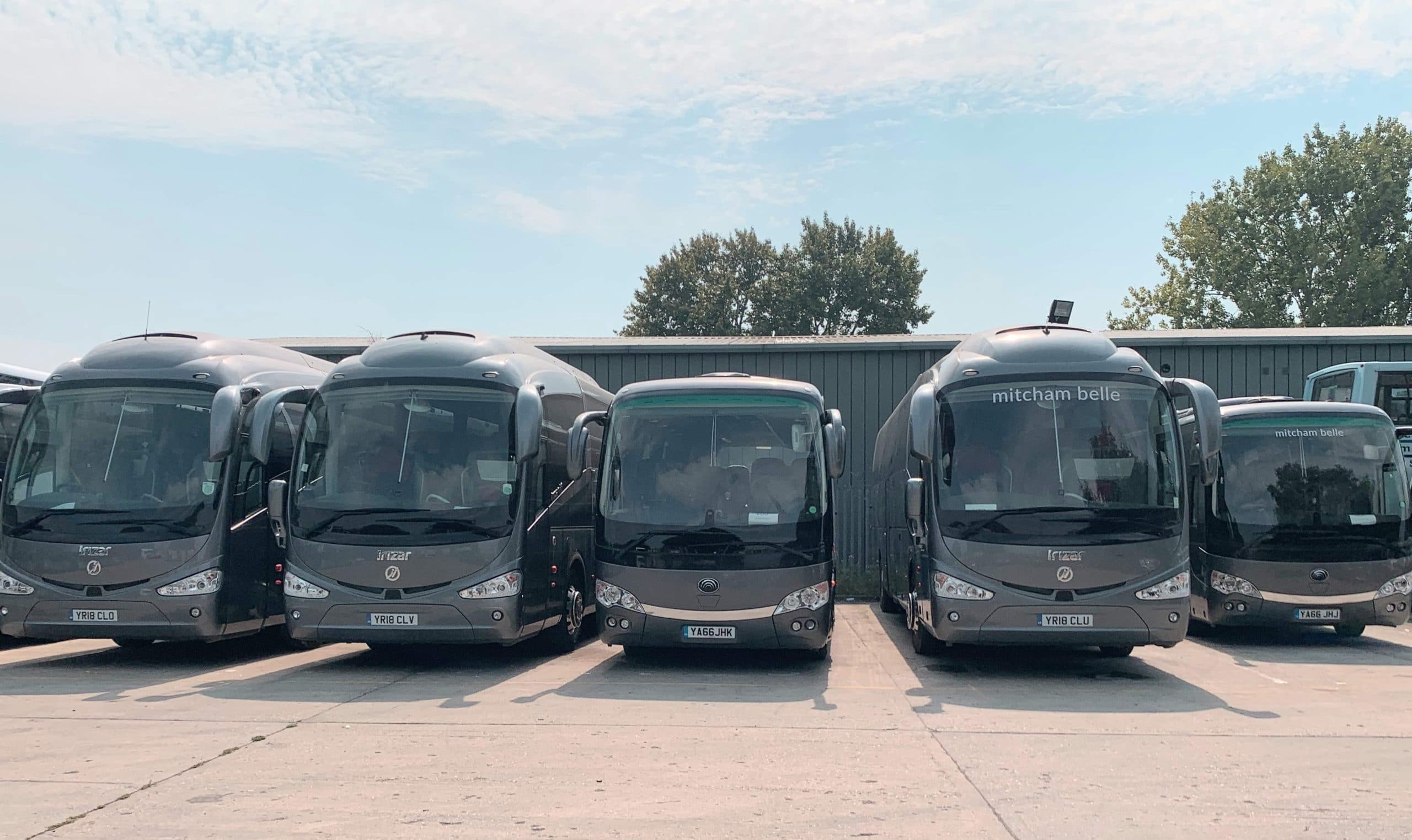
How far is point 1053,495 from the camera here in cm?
1133

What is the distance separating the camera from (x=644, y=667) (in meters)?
12.6

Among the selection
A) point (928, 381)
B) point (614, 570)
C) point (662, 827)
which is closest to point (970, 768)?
point (662, 827)

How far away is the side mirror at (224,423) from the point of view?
38.8ft

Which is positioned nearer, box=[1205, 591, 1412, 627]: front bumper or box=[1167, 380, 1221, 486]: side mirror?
box=[1167, 380, 1221, 486]: side mirror

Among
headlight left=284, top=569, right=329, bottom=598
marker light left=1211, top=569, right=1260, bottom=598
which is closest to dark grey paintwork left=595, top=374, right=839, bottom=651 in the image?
headlight left=284, top=569, right=329, bottom=598

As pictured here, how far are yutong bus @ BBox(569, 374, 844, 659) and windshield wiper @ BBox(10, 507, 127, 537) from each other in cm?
475

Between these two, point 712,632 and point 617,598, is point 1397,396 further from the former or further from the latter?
point 617,598

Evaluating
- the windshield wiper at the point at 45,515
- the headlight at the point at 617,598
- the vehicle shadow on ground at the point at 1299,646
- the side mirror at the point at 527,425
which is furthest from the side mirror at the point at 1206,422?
the windshield wiper at the point at 45,515

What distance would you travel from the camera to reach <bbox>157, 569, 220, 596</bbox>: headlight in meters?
12.1

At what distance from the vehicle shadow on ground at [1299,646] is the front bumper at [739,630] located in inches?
195

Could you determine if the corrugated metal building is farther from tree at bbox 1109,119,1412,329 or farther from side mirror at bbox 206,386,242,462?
tree at bbox 1109,119,1412,329

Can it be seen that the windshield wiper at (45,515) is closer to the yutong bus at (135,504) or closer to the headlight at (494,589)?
the yutong bus at (135,504)

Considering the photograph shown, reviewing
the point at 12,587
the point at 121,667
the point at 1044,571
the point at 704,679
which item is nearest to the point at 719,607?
the point at 704,679

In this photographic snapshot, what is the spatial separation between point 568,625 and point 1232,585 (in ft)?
25.1
